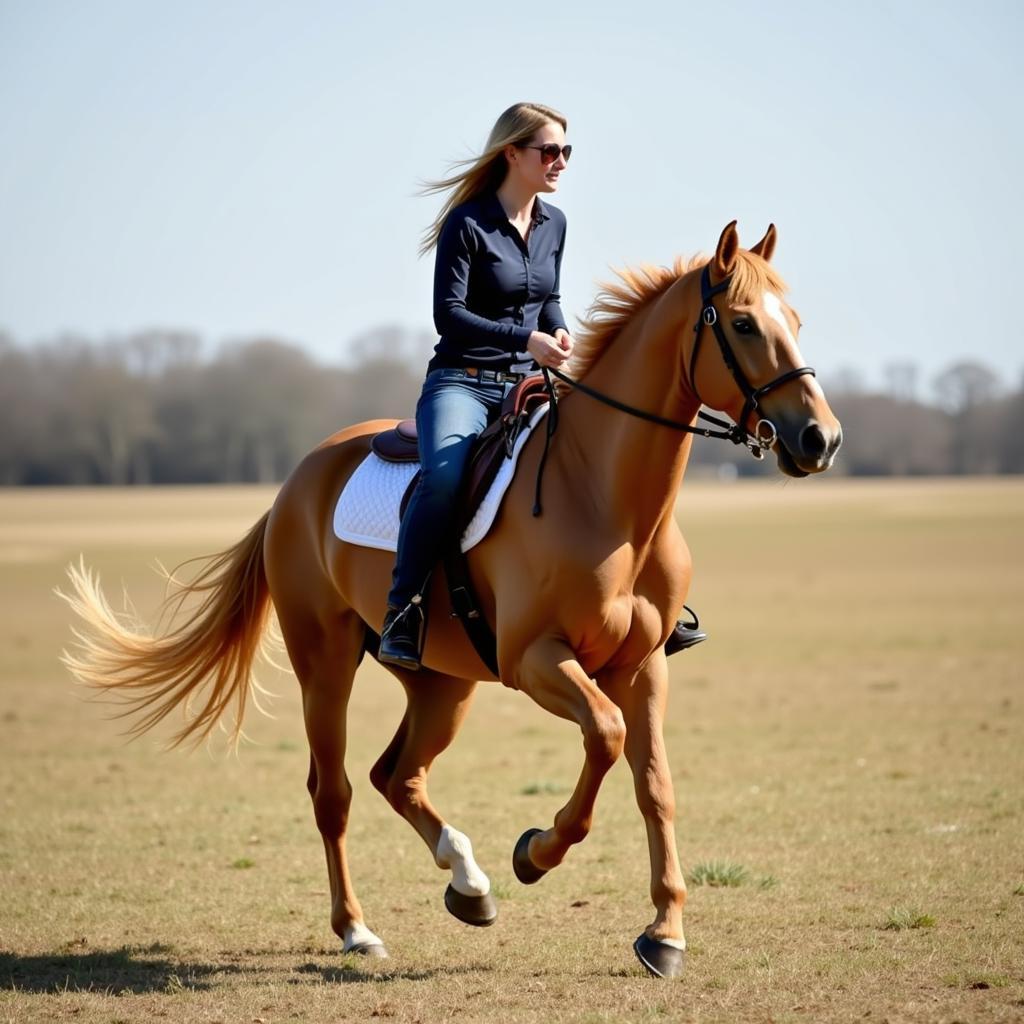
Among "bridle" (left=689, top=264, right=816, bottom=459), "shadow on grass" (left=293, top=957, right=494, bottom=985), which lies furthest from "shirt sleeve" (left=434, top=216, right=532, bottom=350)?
"shadow on grass" (left=293, top=957, right=494, bottom=985)

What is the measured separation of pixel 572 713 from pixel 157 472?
295 feet

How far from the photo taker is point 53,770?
12859 millimetres

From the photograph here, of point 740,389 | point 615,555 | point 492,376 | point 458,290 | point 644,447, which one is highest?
point 458,290

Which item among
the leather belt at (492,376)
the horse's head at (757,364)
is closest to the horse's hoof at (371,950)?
the leather belt at (492,376)

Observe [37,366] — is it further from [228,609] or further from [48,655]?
[228,609]

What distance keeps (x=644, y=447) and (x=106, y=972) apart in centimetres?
351

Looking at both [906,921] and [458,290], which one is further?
[906,921]

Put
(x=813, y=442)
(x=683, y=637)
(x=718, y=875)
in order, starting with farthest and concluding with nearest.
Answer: (x=718, y=875)
(x=683, y=637)
(x=813, y=442)

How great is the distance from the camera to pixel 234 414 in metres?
97.8

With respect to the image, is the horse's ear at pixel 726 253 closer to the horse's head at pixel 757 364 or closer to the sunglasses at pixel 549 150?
the horse's head at pixel 757 364

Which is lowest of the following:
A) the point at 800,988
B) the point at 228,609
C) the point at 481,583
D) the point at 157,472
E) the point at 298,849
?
the point at 157,472

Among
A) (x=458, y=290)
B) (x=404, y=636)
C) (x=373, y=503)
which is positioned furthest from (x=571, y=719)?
(x=458, y=290)

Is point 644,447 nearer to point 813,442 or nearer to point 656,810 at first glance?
point 813,442

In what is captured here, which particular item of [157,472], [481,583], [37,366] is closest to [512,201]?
[481,583]
